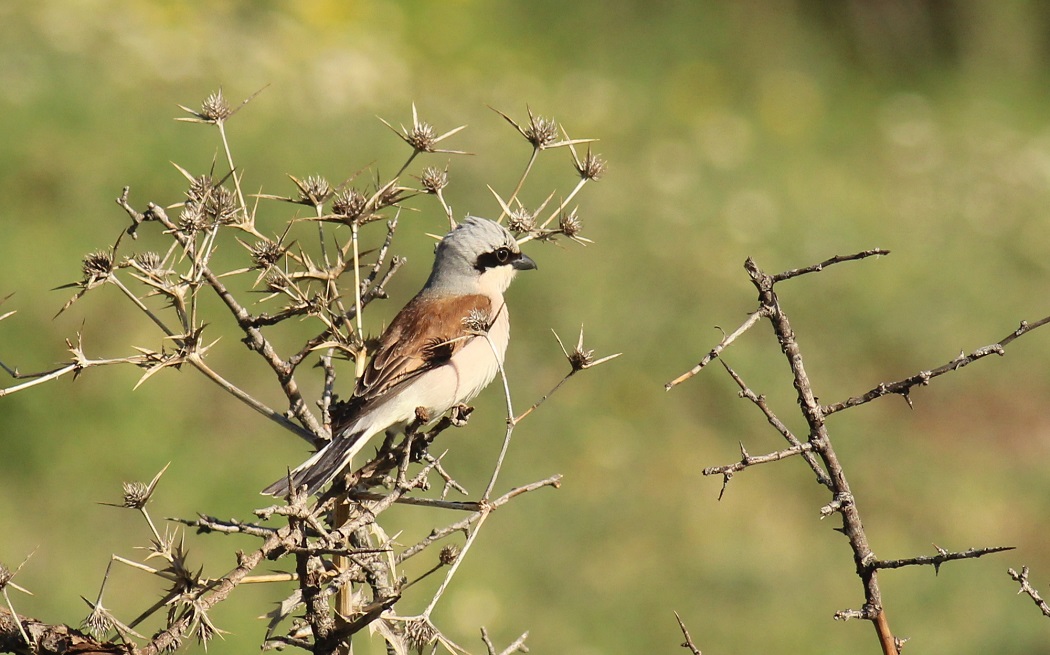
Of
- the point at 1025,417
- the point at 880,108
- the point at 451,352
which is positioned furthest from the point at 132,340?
the point at 880,108

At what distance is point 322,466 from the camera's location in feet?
8.23

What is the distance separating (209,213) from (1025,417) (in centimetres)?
784

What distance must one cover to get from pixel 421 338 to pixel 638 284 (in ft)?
16.6

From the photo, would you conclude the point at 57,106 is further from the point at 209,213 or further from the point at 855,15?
the point at 855,15

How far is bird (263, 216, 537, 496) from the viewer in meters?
3.33

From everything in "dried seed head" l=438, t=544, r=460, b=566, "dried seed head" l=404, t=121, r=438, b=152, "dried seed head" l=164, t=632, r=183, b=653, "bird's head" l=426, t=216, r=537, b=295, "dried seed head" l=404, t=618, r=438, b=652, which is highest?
"bird's head" l=426, t=216, r=537, b=295

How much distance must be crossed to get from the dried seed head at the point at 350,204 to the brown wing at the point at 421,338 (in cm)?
105

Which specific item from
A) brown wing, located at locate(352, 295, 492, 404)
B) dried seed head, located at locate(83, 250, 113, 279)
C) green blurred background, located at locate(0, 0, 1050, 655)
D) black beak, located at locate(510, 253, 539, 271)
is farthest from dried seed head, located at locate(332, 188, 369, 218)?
green blurred background, located at locate(0, 0, 1050, 655)

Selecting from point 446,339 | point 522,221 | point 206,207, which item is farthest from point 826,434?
point 446,339

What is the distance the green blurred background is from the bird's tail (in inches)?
116

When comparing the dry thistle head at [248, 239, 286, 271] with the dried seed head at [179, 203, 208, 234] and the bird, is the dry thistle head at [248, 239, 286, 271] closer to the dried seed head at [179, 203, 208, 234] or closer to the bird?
the dried seed head at [179, 203, 208, 234]

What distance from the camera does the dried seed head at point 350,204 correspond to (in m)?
2.26

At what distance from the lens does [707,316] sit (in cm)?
834

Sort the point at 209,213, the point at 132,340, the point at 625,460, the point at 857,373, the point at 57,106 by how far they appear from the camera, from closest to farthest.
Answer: the point at 209,213 < the point at 132,340 < the point at 625,460 < the point at 57,106 < the point at 857,373
